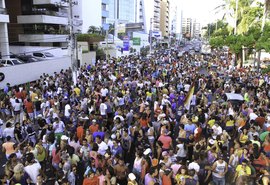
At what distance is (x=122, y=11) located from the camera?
2985 inches

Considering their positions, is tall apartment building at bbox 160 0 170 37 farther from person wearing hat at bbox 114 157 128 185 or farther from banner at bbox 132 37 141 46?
person wearing hat at bbox 114 157 128 185

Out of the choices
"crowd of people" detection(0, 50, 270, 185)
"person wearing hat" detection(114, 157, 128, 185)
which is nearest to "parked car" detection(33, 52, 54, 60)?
"crowd of people" detection(0, 50, 270, 185)

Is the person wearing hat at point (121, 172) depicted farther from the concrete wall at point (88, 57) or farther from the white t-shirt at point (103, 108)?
the concrete wall at point (88, 57)

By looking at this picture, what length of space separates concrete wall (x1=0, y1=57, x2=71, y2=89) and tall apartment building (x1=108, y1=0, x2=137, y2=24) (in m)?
41.7

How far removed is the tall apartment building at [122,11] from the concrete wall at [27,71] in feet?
137

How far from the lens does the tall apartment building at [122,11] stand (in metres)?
67.7

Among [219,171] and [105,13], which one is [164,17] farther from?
[219,171]

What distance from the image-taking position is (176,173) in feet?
21.6

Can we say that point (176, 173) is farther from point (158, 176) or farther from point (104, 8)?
point (104, 8)

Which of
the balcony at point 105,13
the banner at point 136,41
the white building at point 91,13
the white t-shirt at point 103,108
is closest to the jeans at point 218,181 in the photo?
the white t-shirt at point 103,108

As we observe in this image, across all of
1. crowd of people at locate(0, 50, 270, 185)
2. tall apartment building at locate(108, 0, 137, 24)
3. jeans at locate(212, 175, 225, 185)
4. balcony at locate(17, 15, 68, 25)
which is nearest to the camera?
crowd of people at locate(0, 50, 270, 185)

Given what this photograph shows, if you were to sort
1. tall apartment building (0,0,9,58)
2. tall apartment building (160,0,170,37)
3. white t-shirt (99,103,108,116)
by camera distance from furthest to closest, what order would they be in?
tall apartment building (160,0,170,37) < tall apartment building (0,0,9,58) < white t-shirt (99,103,108,116)

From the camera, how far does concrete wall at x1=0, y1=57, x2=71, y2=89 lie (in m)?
20.9

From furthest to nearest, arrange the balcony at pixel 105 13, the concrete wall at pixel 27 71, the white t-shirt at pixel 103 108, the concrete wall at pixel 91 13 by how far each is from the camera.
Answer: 1. the balcony at pixel 105 13
2. the concrete wall at pixel 91 13
3. the concrete wall at pixel 27 71
4. the white t-shirt at pixel 103 108
